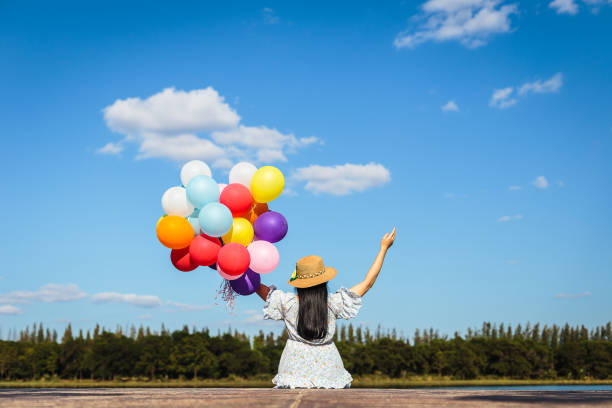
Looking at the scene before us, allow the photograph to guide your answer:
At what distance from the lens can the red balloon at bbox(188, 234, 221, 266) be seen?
25.3 ft

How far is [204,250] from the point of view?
7.71 meters

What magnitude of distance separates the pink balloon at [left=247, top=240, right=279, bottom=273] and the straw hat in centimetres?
131

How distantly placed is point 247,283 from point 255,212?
49.2 inches

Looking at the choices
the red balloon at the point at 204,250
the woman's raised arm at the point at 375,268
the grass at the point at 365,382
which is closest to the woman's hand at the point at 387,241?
the woman's raised arm at the point at 375,268

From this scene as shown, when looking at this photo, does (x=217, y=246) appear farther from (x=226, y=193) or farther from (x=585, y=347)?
(x=585, y=347)

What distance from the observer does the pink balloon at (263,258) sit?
7.63m

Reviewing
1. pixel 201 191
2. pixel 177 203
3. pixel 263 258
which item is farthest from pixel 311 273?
pixel 177 203

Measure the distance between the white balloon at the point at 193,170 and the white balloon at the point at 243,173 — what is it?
15.0 inches

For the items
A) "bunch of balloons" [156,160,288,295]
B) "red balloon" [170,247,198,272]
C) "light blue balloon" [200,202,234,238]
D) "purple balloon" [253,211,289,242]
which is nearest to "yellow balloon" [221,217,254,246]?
"bunch of balloons" [156,160,288,295]

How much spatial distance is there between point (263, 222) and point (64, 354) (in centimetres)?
8431

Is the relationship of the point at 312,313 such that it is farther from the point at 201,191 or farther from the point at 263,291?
the point at 201,191

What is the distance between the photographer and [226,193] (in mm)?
8211

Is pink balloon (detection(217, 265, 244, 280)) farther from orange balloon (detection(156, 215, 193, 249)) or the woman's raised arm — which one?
the woman's raised arm

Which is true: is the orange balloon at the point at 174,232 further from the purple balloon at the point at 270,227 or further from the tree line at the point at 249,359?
the tree line at the point at 249,359
